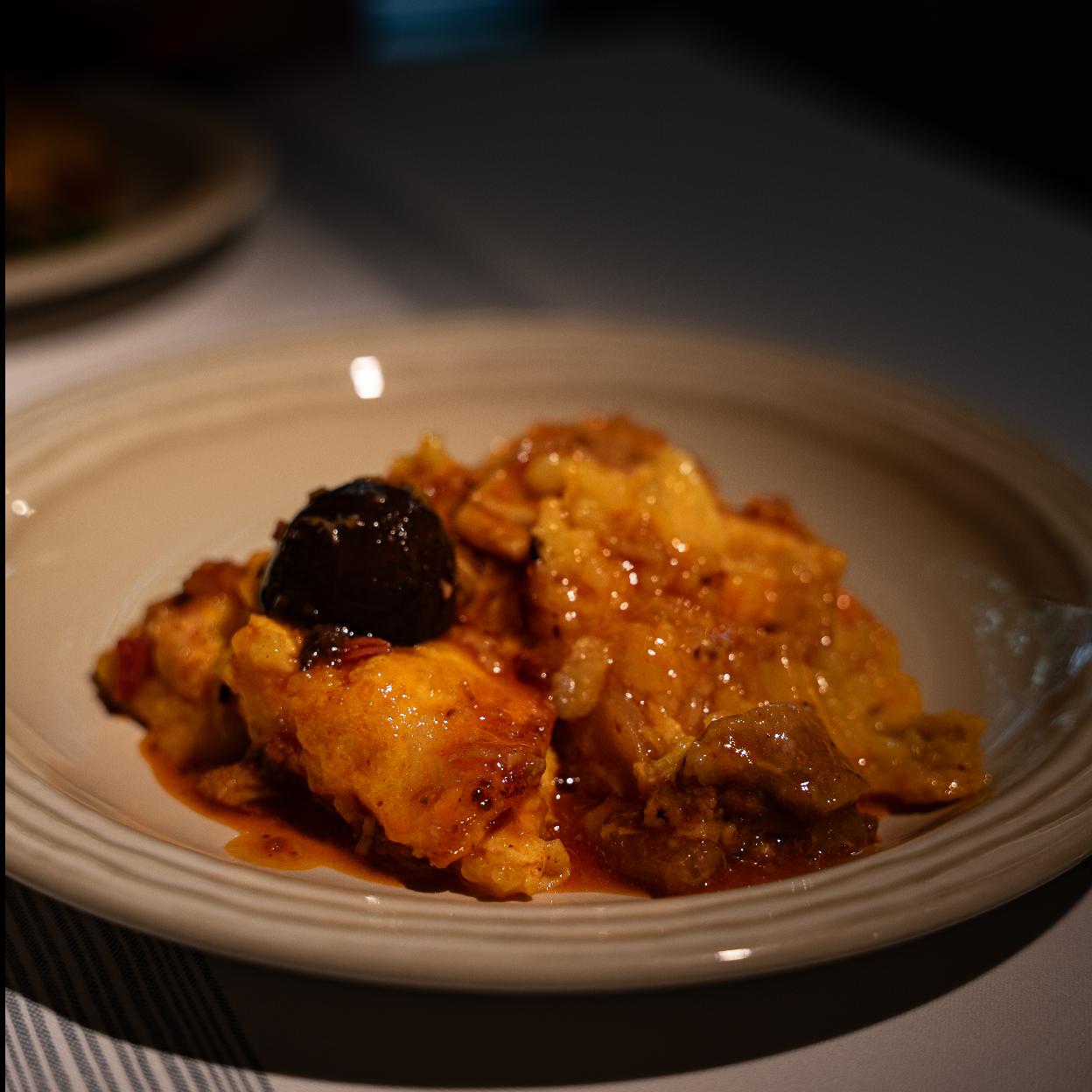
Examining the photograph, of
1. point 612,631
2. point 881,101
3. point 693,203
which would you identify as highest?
point 612,631

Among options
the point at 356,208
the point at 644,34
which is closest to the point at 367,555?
the point at 356,208

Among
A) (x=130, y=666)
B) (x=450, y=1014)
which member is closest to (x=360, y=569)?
(x=130, y=666)

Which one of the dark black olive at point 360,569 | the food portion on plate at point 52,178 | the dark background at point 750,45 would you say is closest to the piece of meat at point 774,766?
the dark black olive at point 360,569

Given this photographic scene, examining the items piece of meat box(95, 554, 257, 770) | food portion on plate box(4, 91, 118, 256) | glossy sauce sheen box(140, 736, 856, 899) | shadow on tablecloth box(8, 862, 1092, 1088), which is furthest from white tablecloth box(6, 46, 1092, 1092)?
food portion on plate box(4, 91, 118, 256)

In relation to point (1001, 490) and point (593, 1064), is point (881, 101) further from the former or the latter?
point (593, 1064)

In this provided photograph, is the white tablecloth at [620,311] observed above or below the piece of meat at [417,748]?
below

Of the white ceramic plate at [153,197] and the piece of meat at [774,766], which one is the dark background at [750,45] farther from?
the piece of meat at [774,766]

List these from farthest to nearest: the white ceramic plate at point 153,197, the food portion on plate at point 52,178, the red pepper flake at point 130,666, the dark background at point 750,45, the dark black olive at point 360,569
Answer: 1. the dark background at point 750,45
2. the food portion on plate at point 52,178
3. the white ceramic plate at point 153,197
4. the red pepper flake at point 130,666
5. the dark black olive at point 360,569
